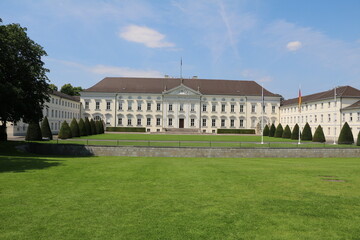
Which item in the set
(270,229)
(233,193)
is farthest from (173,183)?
(270,229)

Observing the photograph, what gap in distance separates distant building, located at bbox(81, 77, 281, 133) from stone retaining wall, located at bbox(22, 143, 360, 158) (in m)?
43.2

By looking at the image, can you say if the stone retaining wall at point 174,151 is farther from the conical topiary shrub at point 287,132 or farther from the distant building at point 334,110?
the conical topiary shrub at point 287,132

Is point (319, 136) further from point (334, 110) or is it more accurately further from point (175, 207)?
point (175, 207)

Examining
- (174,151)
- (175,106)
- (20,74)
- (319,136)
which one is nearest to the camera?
(20,74)

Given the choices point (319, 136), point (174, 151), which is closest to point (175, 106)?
point (319, 136)

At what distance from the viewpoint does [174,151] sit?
1008 inches

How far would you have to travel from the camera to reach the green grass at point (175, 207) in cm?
602

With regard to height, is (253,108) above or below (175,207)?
above

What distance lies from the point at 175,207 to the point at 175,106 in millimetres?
64338

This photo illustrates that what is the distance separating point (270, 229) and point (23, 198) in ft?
22.5

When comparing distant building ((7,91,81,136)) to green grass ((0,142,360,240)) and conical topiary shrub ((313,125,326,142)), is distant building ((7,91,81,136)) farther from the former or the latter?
conical topiary shrub ((313,125,326,142))

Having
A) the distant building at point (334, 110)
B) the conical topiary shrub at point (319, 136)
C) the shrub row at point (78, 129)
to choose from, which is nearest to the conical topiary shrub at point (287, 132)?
the distant building at point (334, 110)

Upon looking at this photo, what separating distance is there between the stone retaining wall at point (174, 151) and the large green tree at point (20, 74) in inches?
136

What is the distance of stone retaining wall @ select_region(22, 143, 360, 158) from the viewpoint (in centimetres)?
2527
